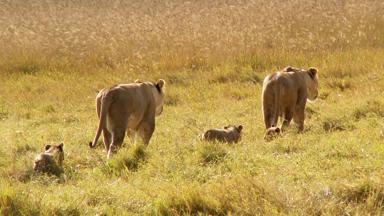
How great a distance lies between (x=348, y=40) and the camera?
16.2 m

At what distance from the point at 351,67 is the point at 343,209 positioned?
9.56m

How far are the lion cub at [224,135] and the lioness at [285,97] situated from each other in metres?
0.56

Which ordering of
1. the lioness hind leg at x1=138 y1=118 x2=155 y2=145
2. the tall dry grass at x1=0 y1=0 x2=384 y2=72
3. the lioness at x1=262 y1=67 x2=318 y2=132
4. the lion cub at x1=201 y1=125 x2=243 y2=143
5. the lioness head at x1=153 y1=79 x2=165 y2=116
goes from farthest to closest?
the tall dry grass at x1=0 y1=0 x2=384 y2=72, the lioness head at x1=153 y1=79 x2=165 y2=116, the lioness at x1=262 y1=67 x2=318 y2=132, the lioness hind leg at x1=138 y1=118 x2=155 y2=145, the lion cub at x1=201 y1=125 x2=243 y2=143

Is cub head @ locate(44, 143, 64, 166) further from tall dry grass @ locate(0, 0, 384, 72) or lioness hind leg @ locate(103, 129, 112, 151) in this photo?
tall dry grass @ locate(0, 0, 384, 72)

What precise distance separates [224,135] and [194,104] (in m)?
4.26

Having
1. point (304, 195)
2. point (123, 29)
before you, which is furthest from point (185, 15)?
point (304, 195)

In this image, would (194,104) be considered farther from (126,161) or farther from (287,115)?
(126,161)

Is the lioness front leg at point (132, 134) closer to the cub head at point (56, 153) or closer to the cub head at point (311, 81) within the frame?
the cub head at point (56, 153)

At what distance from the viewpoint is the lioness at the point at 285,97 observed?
356 inches

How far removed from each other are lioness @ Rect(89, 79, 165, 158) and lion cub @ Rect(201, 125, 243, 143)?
2.54ft

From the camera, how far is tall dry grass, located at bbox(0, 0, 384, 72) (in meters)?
16.1

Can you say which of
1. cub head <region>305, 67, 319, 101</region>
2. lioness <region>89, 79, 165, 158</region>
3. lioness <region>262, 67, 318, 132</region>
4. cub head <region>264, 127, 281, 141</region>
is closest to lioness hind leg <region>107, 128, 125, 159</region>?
lioness <region>89, 79, 165, 158</region>

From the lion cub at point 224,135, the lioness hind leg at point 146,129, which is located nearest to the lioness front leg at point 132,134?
the lioness hind leg at point 146,129

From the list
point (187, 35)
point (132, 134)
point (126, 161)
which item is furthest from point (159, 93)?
point (187, 35)
